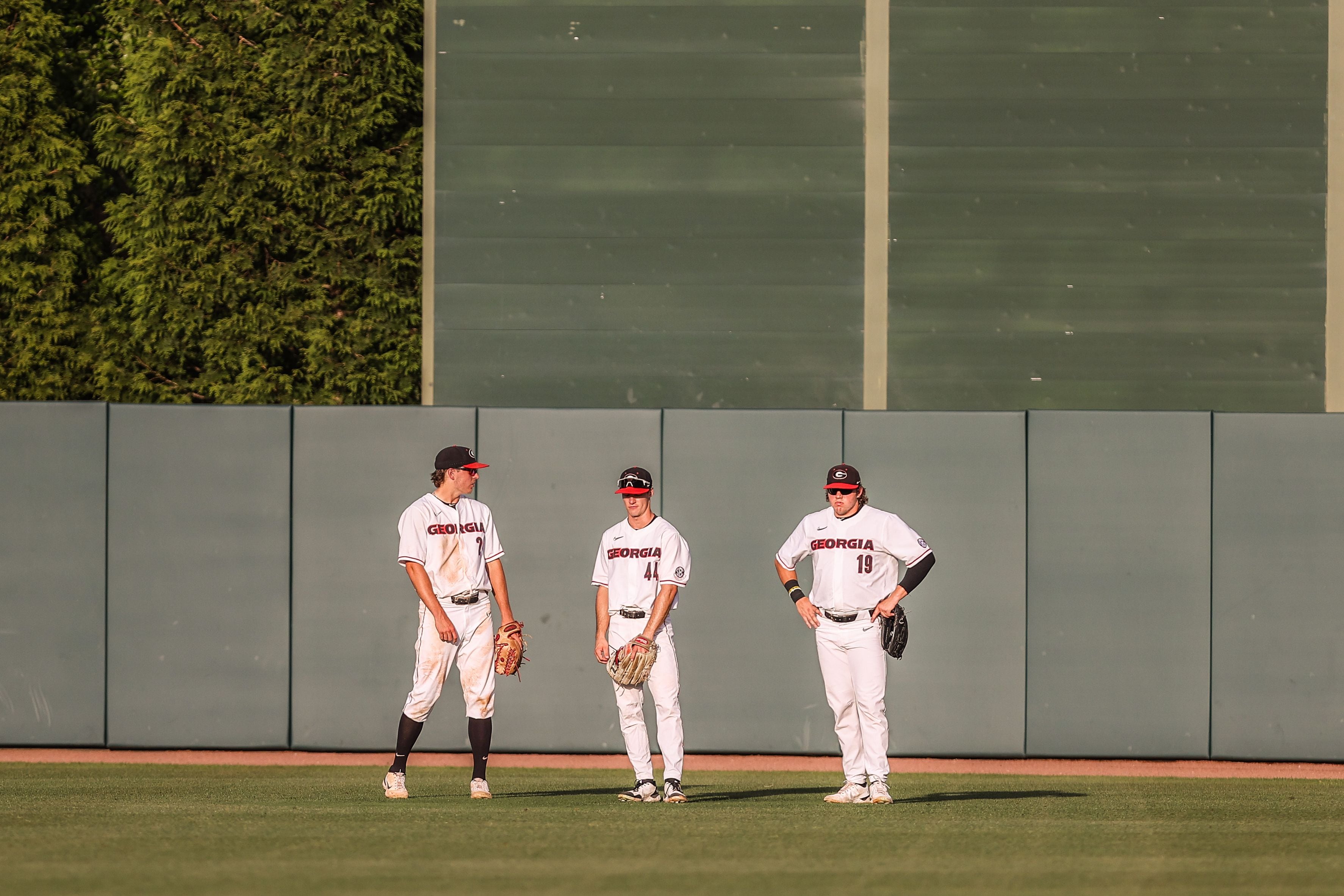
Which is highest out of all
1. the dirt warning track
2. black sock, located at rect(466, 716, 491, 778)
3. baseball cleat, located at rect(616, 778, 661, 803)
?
black sock, located at rect(466, 716, 491, 778)

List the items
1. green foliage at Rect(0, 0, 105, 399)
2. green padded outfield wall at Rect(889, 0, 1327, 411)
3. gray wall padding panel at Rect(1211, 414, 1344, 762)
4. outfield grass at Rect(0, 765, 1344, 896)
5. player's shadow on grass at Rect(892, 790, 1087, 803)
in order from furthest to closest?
green foliage at Rect(0, 0, 105, 399) < green padded outfield wall at Rect(889, 0, 1327, 411) < gray wall padding panel at Rect(1211, 414, 1344, 762) < player's shadow on grass at Rect(892, 790, 1087, 803) < outfield grass at Rect(0, 765, 1344, 896)

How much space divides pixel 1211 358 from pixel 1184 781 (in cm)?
566

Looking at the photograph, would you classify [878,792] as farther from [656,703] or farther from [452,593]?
[452,593]

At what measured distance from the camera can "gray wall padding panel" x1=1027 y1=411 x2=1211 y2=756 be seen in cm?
1138

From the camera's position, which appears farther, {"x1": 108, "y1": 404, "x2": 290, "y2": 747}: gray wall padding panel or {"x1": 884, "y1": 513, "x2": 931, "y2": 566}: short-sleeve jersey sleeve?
{"x1": 108, "y1": 404, "x2": 290, "y2": 747}: gray wall padding panel

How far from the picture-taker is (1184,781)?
33.9 ft

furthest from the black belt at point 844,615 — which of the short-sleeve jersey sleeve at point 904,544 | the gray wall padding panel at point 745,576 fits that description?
the gray wall padding panel at point 745,576

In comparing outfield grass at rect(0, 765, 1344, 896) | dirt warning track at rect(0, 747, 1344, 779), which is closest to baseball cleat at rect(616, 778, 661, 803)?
outfield grass at rect(0, 765, 1344, 896)

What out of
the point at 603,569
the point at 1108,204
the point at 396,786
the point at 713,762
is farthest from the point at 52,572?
the point at 1108,204

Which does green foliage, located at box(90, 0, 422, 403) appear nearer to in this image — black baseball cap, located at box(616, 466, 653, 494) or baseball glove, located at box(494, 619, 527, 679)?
baseball glove, located at box(494, 619, 527, 679)

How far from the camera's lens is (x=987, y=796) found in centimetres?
922

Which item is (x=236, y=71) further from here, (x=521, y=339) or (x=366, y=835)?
(x=366, y=835)

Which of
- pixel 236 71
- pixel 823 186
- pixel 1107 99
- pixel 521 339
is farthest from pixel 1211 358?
pixel 236 71

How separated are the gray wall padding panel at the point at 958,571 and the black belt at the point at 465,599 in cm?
420
